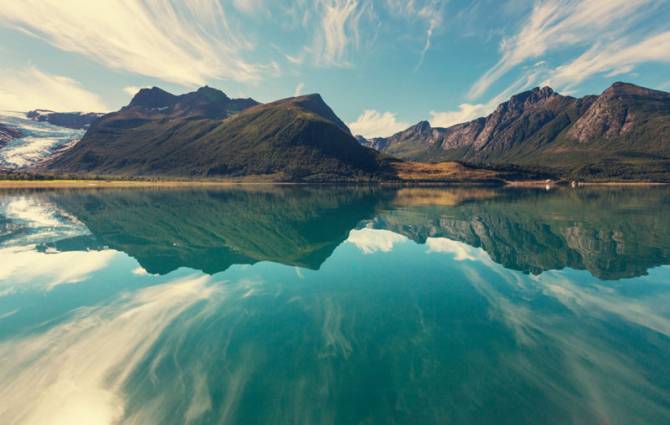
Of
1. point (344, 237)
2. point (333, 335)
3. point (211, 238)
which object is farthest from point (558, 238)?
point (211, 238)

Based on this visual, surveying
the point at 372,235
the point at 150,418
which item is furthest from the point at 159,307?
the point at 372,235

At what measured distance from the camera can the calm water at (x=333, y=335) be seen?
1485 centimetres

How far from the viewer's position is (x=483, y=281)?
112 feet

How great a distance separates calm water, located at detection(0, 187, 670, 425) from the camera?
48.7 ft

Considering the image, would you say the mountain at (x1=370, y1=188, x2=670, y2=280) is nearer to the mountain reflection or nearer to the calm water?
the mountain reflection

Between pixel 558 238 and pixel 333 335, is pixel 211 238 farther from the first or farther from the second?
pixel 558 238

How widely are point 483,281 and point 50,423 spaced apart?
113 feet

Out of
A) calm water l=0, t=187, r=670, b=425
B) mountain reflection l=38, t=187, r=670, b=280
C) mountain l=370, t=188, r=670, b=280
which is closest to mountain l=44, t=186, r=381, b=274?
mountain reflection l=38, t=187, r=670, b=280

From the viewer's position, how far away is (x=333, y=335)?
21688 mm

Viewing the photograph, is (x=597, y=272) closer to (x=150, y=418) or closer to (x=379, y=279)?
(x=379, y=279)

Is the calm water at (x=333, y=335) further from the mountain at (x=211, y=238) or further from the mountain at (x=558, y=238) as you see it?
the mountain at (x=211, y=238)

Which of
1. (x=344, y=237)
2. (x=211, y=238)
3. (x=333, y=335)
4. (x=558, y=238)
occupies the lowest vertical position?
(x=558, y=238)

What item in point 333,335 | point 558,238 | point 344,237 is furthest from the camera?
point 344,237

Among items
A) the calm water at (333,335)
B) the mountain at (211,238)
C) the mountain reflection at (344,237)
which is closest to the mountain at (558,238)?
the mountain reflection at (344,237)
